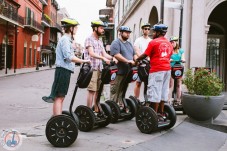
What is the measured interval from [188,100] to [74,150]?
3.08 metres

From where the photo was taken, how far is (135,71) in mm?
6602

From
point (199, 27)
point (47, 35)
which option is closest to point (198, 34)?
point (199, 27)

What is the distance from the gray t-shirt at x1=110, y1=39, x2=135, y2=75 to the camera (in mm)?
6710

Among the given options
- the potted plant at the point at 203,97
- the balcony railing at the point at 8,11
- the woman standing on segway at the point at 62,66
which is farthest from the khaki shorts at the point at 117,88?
the balcony railing at the point at 8,11

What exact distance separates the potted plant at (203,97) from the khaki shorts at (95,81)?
188 cm

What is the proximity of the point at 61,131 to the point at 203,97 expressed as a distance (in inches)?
125

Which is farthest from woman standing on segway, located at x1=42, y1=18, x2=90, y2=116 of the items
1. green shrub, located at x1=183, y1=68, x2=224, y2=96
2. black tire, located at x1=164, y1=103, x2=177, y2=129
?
green shrub, located at x1=183, y1=68, x2=224, y2=96

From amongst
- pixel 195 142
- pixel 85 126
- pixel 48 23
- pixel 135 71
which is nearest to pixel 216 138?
pixel 195 142

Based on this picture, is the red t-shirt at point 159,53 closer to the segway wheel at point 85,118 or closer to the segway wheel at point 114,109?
the segway wheel at point 114,109

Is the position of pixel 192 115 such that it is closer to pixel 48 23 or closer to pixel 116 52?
pixel 116 52

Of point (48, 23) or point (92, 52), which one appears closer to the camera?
point (92, 52)

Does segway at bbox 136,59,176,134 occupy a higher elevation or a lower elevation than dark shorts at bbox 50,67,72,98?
lower

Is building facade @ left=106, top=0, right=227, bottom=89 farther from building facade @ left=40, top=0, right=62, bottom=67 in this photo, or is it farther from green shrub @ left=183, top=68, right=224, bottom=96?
building facade @ left=40, top=0, right=62, bottom=67

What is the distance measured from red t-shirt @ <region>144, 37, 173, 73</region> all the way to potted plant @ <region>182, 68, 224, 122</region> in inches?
50.8
